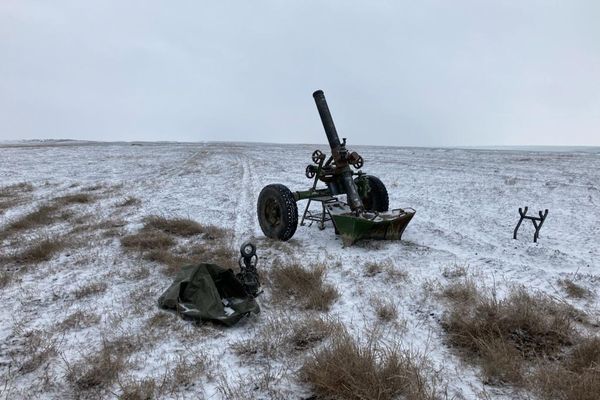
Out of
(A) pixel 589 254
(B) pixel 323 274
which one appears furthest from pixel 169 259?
(A) pixel 589 254

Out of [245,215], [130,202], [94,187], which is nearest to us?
[245,215]

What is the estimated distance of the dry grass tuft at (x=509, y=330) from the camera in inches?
123

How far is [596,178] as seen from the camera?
14.2m

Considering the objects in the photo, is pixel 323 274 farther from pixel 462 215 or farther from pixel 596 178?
pixel 596 178

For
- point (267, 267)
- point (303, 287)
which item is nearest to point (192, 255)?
point (267, 267)

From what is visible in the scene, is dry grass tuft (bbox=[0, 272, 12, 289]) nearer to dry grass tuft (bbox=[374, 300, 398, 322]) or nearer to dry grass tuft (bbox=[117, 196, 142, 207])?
dry grass tuft (bbox=[374, 300, 398, 322])

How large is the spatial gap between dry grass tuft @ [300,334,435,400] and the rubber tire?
191 inches

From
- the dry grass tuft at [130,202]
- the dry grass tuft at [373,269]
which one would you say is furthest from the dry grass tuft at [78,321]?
the dry grass tuft at [130,202]

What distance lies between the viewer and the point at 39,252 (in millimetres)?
6125

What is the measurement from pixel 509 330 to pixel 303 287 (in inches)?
86.2

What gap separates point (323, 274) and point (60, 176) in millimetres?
15788

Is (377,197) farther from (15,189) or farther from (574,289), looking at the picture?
(15,189)

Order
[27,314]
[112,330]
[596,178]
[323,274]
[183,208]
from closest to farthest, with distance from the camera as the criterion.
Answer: [112,330] < [27,314] < [323,274] < [183,208] < [596,178]

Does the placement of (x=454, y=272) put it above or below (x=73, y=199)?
above
